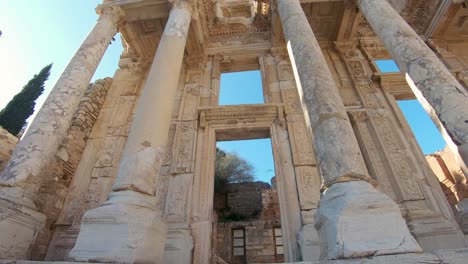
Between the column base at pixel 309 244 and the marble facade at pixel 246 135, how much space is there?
25mm

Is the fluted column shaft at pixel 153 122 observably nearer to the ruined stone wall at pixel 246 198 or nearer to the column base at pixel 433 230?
the column base at pixel 433 230

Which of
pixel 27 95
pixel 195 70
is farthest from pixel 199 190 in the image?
pixel 27 95

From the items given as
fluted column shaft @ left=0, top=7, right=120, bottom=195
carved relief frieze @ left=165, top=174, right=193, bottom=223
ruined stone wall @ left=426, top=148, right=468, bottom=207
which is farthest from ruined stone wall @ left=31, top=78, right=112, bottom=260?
ruined stone wall @ left=426, top=148, right=468, bottom=207

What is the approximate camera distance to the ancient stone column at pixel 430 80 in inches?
165

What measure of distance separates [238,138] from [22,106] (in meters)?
23.0

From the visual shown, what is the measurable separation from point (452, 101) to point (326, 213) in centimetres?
300

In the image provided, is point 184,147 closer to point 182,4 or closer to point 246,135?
point 246,135

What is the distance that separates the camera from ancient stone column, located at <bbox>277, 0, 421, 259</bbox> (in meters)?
2.97

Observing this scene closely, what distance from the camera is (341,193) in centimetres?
349

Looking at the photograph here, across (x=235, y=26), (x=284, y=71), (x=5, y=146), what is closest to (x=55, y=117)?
(x=284, y=71)

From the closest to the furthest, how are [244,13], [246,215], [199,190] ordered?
[199,190]
[244,13]
[246,215]

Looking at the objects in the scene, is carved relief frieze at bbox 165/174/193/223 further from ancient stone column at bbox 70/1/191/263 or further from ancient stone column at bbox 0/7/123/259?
ancient stone column at bbox 0/7/123/259

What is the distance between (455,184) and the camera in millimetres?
12211

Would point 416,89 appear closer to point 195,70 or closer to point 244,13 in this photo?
point 195,70
